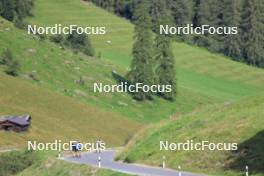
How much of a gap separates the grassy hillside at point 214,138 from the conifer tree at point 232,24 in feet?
375

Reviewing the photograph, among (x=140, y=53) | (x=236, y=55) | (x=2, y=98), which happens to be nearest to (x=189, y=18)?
(x=236, y=55)

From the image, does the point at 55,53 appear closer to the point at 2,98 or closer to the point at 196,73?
the point at 2,98

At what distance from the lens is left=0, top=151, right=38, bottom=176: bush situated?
53.1 m

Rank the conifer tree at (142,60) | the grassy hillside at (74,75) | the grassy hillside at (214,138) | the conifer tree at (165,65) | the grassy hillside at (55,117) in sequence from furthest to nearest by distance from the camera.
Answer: the conifer tree at (165,65), the conifer tree at (142,60), the grassy hillside at (74,75), the grassy hillside at (55,117), the grassy hillside at (214,138)

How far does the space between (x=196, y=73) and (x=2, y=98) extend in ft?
235

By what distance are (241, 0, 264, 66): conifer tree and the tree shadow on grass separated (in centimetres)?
12550

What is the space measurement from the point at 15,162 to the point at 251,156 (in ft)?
68.5

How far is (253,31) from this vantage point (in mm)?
168625

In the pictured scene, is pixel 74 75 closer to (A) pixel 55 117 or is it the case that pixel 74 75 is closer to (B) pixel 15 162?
(A) pixel 55 117

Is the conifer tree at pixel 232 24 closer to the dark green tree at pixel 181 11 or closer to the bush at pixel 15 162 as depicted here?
the dark green tree at pixel 181 11

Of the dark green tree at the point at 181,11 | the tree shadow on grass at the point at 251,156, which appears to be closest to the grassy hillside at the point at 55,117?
the tree shadow on grass at the point at 251,156

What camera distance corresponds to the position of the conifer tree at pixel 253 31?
166 m

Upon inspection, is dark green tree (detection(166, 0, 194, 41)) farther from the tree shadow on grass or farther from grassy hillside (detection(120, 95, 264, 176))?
the tree shadow on grass

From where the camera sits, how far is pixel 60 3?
183750 millimetres
